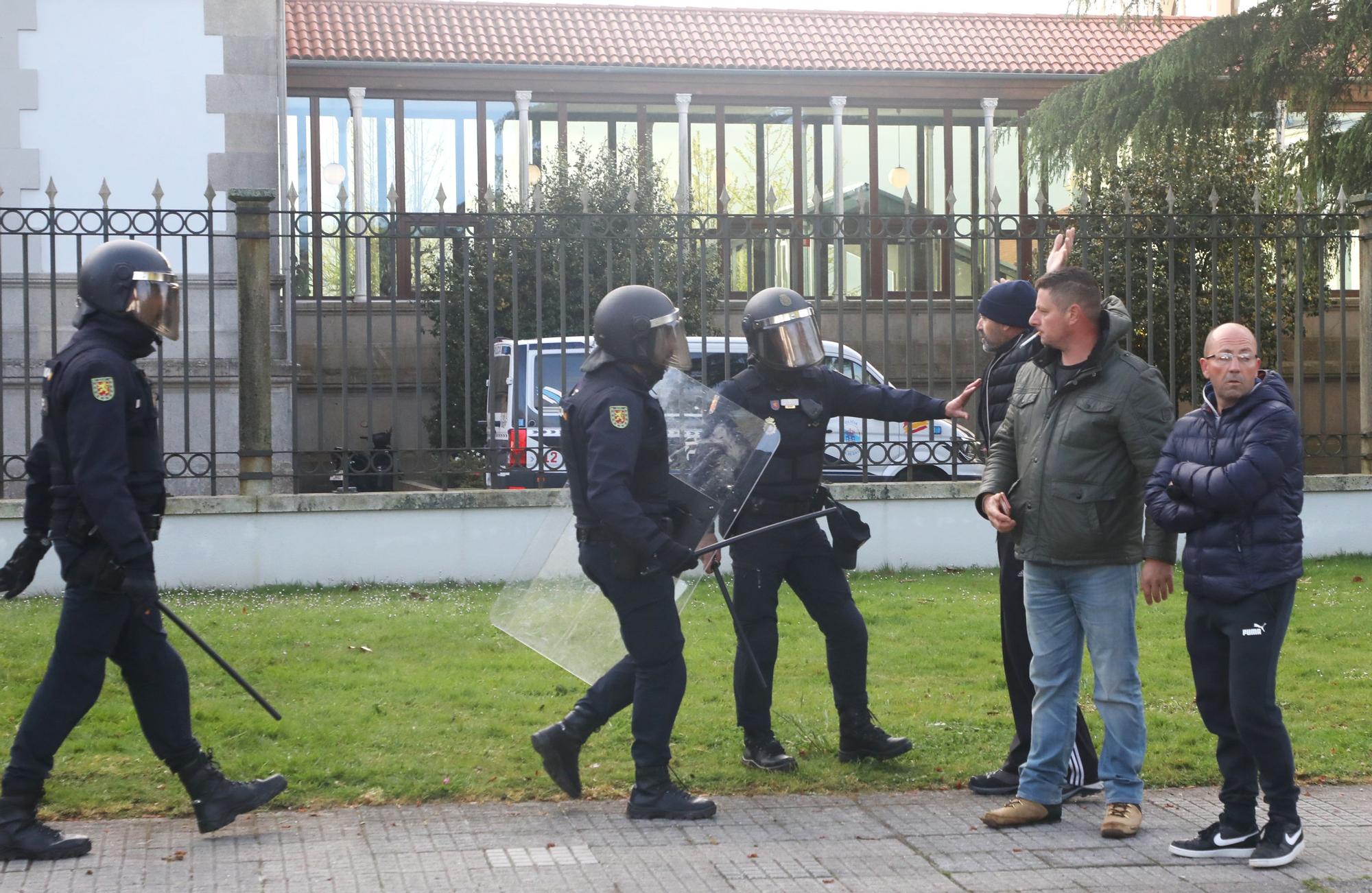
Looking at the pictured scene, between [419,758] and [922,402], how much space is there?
2.36 meters

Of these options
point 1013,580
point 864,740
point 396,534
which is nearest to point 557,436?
point 396,534

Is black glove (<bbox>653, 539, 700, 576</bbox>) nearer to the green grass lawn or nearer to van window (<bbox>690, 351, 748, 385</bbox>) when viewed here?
the green grass lawn

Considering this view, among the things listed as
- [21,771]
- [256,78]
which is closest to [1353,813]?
[21,771]

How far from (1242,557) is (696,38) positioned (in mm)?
23215

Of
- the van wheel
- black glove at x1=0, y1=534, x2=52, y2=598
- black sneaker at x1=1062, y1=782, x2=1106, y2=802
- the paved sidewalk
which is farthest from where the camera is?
the van wheel

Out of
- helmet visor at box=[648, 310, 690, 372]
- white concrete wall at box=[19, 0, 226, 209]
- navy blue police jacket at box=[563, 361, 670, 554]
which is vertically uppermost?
white concrete wall at box=[19, 0, 226, 209]

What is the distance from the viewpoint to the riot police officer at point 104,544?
4523 mm

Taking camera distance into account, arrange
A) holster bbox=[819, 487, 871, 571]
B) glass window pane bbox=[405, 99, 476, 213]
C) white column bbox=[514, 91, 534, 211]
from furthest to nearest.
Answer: glass window pane bbox=[405, 99, 476, 213]
white column bbox=[514, 91, 534, 211]
holster bbox=[819, 487, 871, 571]

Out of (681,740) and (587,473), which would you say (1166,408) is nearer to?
(587,473)

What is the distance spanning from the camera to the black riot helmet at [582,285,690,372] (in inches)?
199

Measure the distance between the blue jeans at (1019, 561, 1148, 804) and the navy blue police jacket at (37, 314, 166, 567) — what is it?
2810 mm

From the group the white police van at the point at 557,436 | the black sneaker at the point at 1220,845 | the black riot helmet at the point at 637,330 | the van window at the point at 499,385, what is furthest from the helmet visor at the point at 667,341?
the van window at the point at 499,385

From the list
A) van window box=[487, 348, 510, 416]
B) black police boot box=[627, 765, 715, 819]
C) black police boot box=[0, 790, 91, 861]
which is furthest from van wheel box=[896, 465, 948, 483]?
black police boot box=[0, 790, 91, 861]

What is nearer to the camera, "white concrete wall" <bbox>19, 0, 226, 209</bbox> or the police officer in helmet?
the police officer in helmet
